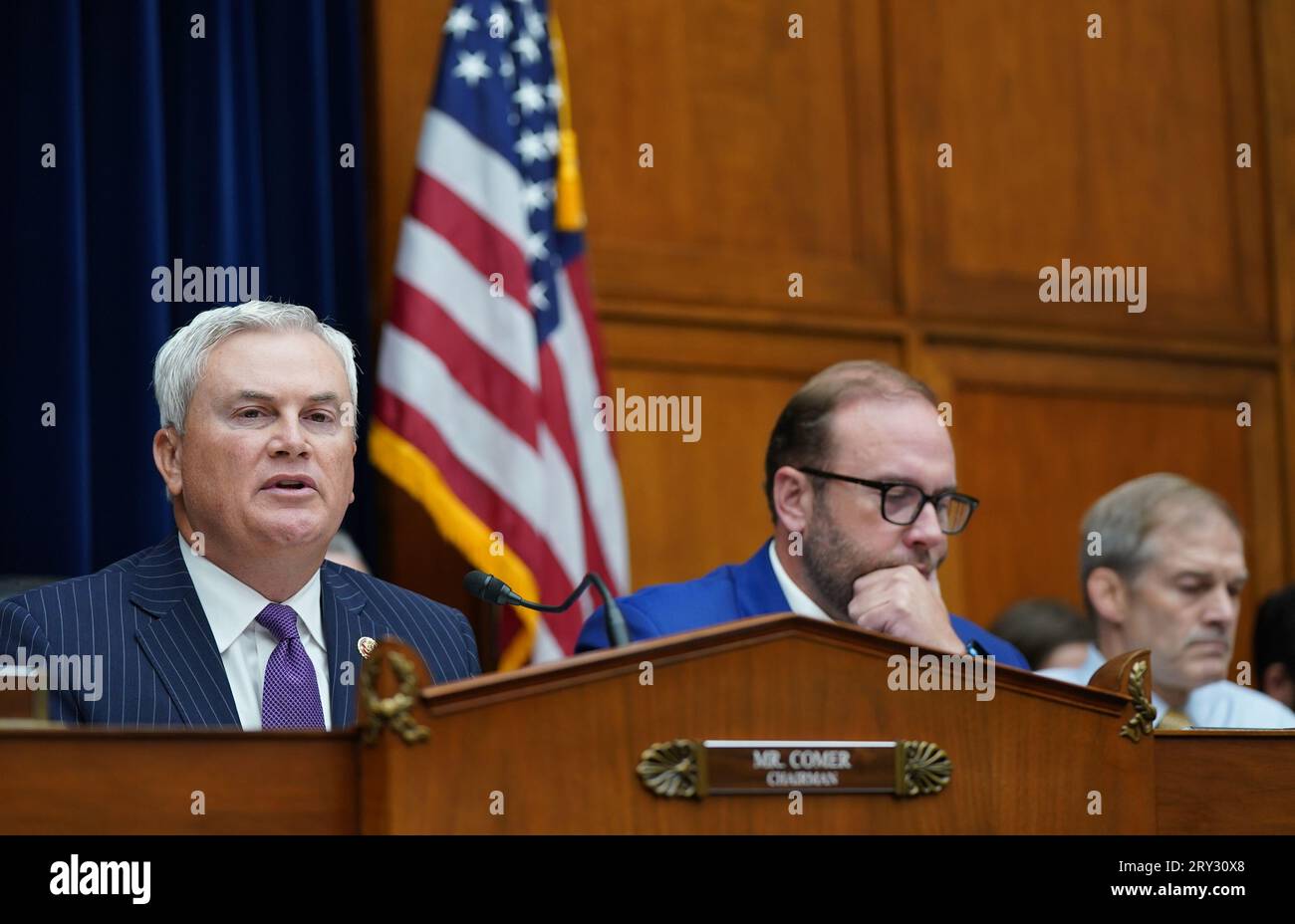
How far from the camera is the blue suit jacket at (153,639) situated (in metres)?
2.60

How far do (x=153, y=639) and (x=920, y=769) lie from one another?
44.4 inches

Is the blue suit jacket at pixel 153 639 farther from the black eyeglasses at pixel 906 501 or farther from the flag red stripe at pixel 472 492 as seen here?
the flag red stripe at pixel 472 492

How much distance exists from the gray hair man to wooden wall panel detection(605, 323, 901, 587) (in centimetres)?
137

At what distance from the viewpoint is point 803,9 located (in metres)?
6.11

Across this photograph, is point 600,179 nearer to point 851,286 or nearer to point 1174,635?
point 851,286

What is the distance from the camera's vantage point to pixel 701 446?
579 centimetres

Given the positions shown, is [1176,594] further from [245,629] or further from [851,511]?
[245,629]

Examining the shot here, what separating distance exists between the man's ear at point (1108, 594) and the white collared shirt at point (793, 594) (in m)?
1.17

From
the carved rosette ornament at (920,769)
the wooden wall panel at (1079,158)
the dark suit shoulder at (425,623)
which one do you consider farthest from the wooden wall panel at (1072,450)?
the carved rosette ornament at (920,769)

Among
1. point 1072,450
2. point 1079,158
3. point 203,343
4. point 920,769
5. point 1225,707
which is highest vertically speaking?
point 1079,158

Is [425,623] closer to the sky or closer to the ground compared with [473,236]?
closer to the ground

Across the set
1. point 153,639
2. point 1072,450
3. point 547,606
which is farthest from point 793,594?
point 1072,450
